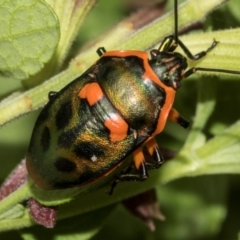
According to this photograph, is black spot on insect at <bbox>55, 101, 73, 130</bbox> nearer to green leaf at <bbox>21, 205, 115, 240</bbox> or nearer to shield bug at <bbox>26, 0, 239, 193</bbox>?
shield bug at <bbox>26, 0, 239, 193</bbox>

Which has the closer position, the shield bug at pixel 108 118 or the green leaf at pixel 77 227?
the shield bug at pixel 108 118

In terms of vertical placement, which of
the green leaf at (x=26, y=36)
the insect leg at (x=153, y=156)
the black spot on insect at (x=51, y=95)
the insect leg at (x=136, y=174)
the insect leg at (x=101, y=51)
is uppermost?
the green leaf at (x=26, y=36)

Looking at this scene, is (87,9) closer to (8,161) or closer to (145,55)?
(145,55)

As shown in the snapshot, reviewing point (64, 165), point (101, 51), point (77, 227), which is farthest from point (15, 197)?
point (101, 51)

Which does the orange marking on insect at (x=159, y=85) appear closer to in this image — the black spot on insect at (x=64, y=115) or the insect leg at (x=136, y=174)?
the insect leg at (x=136, y=174)

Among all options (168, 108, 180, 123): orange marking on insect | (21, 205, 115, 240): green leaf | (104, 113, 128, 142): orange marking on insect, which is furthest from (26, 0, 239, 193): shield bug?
(21, 205, 115, 240): green leaf

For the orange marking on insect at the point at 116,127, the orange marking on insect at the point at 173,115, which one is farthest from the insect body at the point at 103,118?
the orange marking on insect at the point at 173,115

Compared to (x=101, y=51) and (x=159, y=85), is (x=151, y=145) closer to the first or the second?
(x=159, y=85)
